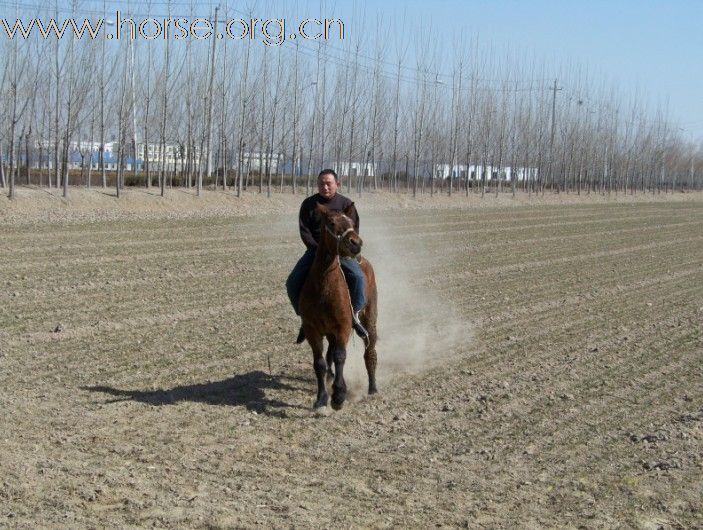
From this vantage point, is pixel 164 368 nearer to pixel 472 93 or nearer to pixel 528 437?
pixel 528 437

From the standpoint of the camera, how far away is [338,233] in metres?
8.92

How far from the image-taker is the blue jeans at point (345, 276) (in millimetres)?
9625

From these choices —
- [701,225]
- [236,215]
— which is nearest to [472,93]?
[701,225]

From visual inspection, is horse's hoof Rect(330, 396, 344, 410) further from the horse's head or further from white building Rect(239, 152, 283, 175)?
white building Rect(239, 152, 283, 175)

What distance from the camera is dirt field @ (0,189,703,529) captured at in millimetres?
6586

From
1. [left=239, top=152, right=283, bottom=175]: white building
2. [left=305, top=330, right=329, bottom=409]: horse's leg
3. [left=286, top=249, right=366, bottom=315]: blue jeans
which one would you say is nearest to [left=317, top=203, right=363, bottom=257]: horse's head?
[left=286, top=249, right=366, bottom=315]: blue jeans

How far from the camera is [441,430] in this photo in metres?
8.55

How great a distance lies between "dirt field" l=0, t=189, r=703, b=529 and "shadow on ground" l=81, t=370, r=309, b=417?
0.03 meters

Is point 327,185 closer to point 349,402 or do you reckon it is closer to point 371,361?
point 371,361

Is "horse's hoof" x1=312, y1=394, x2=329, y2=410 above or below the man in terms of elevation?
below

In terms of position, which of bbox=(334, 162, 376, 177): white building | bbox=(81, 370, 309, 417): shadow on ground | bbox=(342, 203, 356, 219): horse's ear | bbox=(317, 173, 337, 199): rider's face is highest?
bbox=(334, 162, 376, 177): white building

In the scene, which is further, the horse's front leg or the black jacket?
the black jacket

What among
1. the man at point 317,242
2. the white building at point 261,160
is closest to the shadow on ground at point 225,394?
the man at point 317,242

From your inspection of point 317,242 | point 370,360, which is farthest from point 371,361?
point 317,242
